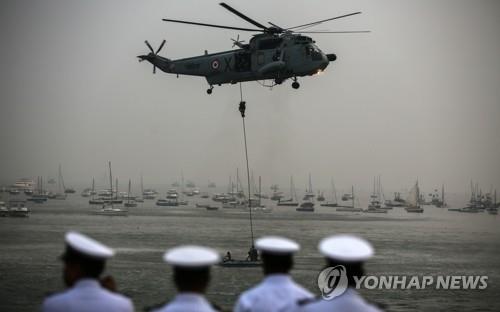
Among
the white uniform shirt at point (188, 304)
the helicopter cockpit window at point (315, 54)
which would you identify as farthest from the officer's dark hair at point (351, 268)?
the helicopter cockpit window at point (315, 54)

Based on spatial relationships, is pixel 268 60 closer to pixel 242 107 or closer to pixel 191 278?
pixel 242 107

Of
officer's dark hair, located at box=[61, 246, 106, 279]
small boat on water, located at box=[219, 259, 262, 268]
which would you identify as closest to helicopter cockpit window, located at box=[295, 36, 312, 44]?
officer's dark hair, located at box=[61, 246, 106, 279]

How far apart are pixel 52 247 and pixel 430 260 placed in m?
49.6

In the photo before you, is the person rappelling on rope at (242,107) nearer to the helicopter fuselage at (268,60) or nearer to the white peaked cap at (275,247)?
the helicopter fuselage at (268,60)

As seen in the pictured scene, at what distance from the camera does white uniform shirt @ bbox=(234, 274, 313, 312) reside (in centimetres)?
558

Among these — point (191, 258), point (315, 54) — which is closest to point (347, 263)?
point (191, 258)

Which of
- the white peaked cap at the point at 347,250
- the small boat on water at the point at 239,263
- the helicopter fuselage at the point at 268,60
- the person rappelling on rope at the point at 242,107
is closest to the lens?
the white peaked cap at the point at 347,250

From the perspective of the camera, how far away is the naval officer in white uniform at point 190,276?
4.90 metres

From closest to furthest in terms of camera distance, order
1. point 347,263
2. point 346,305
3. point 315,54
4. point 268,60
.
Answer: point 346,305 < point 347,263 < point 268,60 < point 315,54

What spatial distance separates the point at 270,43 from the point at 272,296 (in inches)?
1196

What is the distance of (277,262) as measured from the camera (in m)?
5.68

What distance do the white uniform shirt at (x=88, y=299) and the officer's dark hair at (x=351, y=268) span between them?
1.43 m

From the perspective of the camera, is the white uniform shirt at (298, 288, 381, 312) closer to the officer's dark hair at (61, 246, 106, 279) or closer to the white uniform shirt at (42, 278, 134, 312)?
the white uniform shirt at (42, 278, 134, 312)

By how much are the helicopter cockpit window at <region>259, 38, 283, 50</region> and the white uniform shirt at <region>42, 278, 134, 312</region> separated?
3076 centimetres
